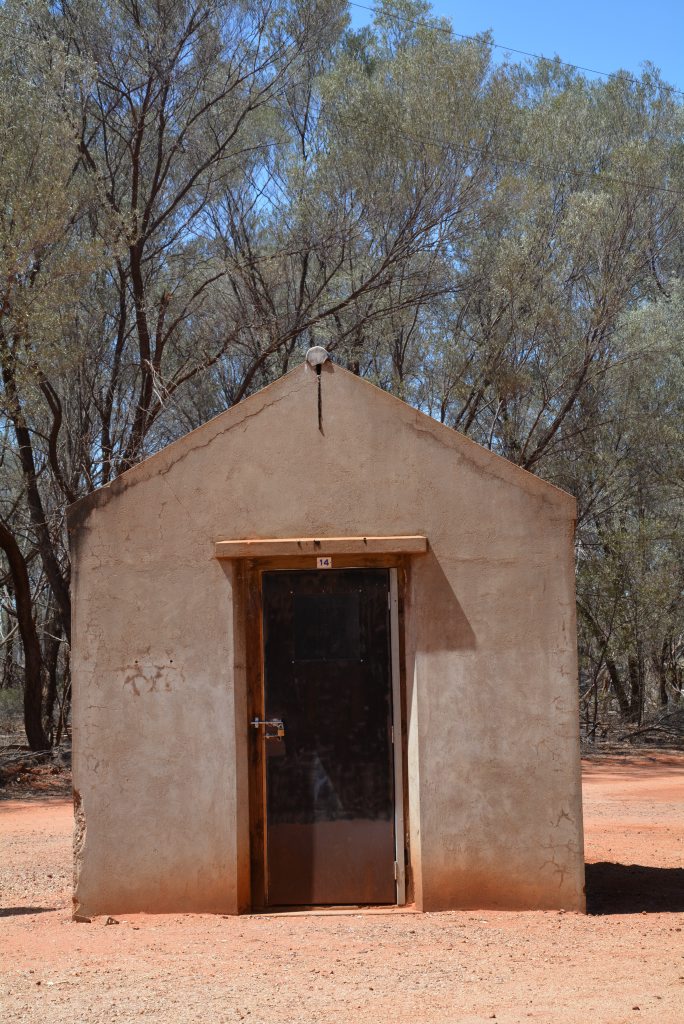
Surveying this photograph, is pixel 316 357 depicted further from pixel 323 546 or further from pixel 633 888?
pixel 633 888

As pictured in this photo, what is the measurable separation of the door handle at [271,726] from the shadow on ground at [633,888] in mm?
2339

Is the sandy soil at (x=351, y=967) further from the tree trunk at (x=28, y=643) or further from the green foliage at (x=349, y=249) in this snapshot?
the tree trunk at (x=28, y=643)

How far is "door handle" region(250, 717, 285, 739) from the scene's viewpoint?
22.8 ft

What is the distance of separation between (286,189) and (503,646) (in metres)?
12.6

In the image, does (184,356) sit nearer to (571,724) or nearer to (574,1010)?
(571,724)

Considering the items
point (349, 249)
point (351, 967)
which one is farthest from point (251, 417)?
point (349, 249)

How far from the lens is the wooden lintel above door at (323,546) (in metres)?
6.82

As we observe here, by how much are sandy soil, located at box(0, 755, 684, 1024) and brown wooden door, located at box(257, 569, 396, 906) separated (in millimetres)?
308

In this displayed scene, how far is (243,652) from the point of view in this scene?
696cm

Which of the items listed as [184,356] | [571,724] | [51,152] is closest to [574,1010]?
[571,724]

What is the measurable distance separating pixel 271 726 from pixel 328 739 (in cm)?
36

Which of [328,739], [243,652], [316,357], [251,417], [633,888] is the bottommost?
[633,888]

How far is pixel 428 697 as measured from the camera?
679cm

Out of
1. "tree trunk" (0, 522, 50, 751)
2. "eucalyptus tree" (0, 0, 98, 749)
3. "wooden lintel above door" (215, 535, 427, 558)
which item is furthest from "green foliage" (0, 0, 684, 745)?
"wooden lintel above door" (215, 535, 427, 558)
